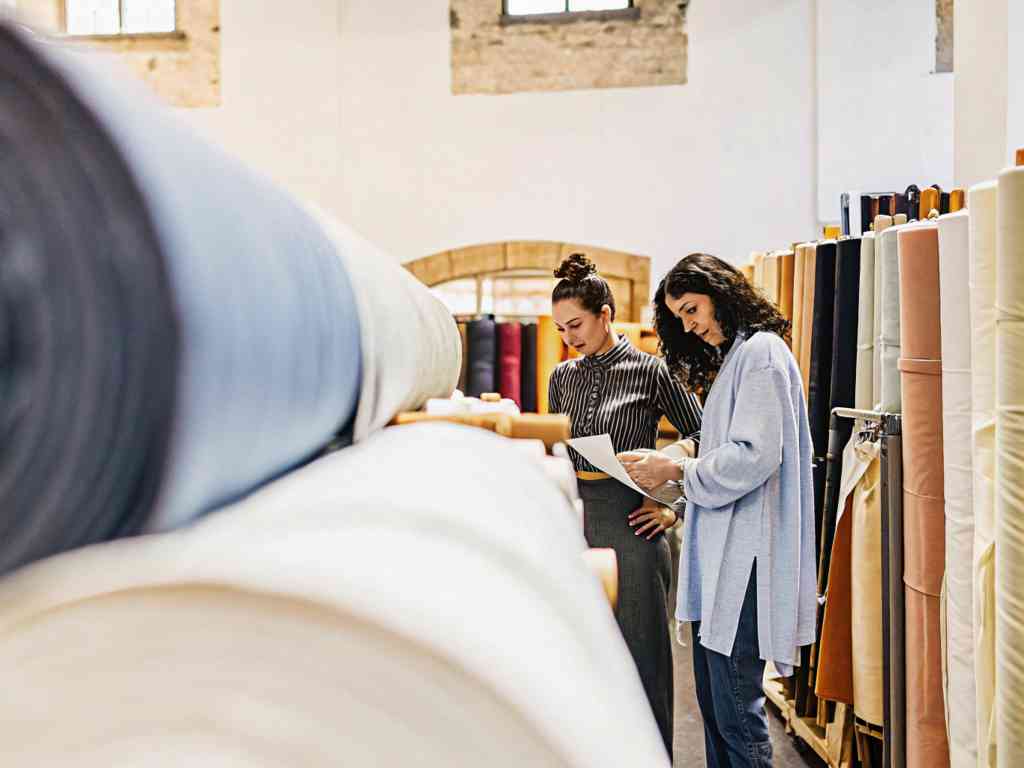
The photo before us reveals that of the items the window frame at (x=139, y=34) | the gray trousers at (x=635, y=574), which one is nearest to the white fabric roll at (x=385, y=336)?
the gray trousers at (x=635, y=574)

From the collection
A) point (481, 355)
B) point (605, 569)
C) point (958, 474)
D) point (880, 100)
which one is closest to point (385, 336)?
point (605, 569)

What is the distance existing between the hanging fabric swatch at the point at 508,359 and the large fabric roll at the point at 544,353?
101mm

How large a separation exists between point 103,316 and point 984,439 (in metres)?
1.40

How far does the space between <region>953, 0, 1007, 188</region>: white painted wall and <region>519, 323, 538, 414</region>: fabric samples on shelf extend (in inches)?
75.7

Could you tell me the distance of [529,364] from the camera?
4195 millimetres

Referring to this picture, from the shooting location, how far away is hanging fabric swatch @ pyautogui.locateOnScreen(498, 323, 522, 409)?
4129 millimetres

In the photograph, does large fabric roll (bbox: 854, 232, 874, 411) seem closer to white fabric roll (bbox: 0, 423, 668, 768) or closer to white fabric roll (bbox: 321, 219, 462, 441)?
white fabric roll (bbox: 321, 219, 462, 441)

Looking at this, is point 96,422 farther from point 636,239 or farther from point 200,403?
point 636,239

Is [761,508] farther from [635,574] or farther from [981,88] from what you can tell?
[981,88]

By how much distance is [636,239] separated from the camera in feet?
18.5

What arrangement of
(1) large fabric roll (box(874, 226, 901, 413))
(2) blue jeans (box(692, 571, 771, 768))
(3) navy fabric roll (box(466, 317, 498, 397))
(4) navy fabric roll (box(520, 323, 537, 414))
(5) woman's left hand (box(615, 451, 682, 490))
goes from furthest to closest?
1. (4) navy fabric roll (box(520, 323, 537, 414))
2. (3) navy fabric roll (box(466, 317, 498, 397))
3. (5) woman's left hand (box(615, 451, 682, 490))
4. (2) blue jeans (box(692, 571, 771, 768))
5. (1) large fabric roll (box(874, 226, 901, 413))

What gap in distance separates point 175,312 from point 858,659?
2210 millimetres

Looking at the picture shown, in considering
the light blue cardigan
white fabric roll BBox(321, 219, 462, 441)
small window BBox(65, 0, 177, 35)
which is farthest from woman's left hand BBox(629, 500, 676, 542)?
small window BBox(65, 0, 177, 35)

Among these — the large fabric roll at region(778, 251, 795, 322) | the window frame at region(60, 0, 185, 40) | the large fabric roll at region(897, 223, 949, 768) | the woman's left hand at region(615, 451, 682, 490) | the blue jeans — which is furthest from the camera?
the window frame at region(60, 0, 185, 40)
